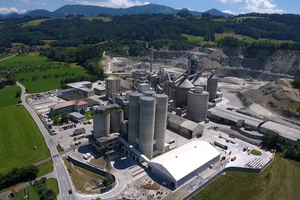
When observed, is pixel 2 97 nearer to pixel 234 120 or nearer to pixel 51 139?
pixel 51 139

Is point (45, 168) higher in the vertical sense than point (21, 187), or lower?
higher

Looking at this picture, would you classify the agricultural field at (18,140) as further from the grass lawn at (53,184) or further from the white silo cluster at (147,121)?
the white silo cluster at (147,121)

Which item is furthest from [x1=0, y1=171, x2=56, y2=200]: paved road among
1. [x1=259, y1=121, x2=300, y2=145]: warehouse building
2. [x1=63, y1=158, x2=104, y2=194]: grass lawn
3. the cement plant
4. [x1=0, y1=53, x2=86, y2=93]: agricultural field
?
[x1=0, y1=53, x2=86, y2=93]: agricultural field

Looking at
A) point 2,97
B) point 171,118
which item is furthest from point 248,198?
point 2,97

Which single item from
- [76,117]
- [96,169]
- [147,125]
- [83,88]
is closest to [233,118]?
[147,125]

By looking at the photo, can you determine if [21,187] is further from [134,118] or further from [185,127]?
[185,127]

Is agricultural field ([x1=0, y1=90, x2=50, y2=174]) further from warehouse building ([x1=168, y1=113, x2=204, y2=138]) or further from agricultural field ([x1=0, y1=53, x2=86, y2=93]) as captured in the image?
warehouse building ([x1=168, y1=113, x2=204, y2=138])

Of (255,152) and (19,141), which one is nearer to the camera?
(255,152)
